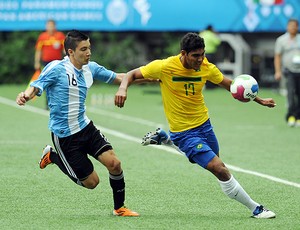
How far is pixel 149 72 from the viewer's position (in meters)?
9.97

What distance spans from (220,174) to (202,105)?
0.94 metres

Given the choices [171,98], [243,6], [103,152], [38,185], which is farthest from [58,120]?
[243,6]

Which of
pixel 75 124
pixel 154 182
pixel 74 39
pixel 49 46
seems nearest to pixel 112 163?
pixel 75 124

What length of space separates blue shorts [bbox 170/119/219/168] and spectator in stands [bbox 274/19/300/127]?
9.75 metres

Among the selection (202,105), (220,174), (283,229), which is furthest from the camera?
(202,105)

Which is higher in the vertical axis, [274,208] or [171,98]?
[171,98]

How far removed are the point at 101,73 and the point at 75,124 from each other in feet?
2.24

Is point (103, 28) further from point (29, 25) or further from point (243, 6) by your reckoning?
point (243, 6)

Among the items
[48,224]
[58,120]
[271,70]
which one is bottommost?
[271,70]

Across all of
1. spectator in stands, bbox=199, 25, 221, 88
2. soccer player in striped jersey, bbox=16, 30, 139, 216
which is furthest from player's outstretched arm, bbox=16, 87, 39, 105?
spectator in stands, bbox=199, 25, 221, 88

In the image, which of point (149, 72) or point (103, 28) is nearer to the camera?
point (149, 72)

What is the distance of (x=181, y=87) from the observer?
9984 millimetres

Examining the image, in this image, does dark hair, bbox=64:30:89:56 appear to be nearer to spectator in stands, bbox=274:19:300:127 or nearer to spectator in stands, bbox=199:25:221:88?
spectator in stands, bbox=274:19:300:127

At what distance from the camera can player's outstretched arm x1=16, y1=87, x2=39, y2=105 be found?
9055 mm
